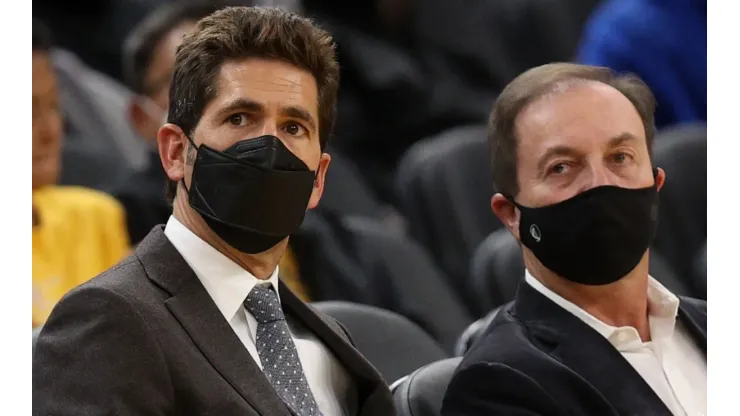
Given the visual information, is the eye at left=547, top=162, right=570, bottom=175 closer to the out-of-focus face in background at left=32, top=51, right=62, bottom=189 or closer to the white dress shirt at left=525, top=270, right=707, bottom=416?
the white dress shirt at left=525, top=270, right=707, bottom=416

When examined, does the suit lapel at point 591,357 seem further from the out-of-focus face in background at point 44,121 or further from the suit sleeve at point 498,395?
the out-of-focus face in background at point 44,121

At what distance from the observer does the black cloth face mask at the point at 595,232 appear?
5.63 ft

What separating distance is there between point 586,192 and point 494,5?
127 cm

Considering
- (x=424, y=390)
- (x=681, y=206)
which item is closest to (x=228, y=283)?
(x=424, y=390)

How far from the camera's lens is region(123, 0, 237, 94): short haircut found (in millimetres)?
2079

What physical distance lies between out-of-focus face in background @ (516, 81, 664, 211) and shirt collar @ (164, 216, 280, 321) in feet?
1.45

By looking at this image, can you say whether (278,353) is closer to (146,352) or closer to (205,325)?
(205,325)

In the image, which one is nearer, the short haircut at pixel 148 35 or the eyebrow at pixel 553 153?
the eyebrow at pixel 553 153

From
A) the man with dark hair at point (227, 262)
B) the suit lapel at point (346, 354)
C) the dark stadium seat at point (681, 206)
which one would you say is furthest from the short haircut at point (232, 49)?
the dark stadium seat at point (681, 206)

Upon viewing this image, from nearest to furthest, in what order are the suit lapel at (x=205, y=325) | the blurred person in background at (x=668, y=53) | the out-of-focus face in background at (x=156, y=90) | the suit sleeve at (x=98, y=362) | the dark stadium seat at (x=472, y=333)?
the suit sleeve at (x=98, y=362), the suit lapel at (x=205, y=325), the dark stadium seat at (x=472, y=333), the out-of-focus face in background at (x=156, y=90), the blurred person in background at (x=668, y=53)

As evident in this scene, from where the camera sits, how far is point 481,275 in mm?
2215

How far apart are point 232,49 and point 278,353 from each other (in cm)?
40

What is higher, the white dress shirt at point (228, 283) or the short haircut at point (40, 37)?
the short haircut at point (40, 37)
